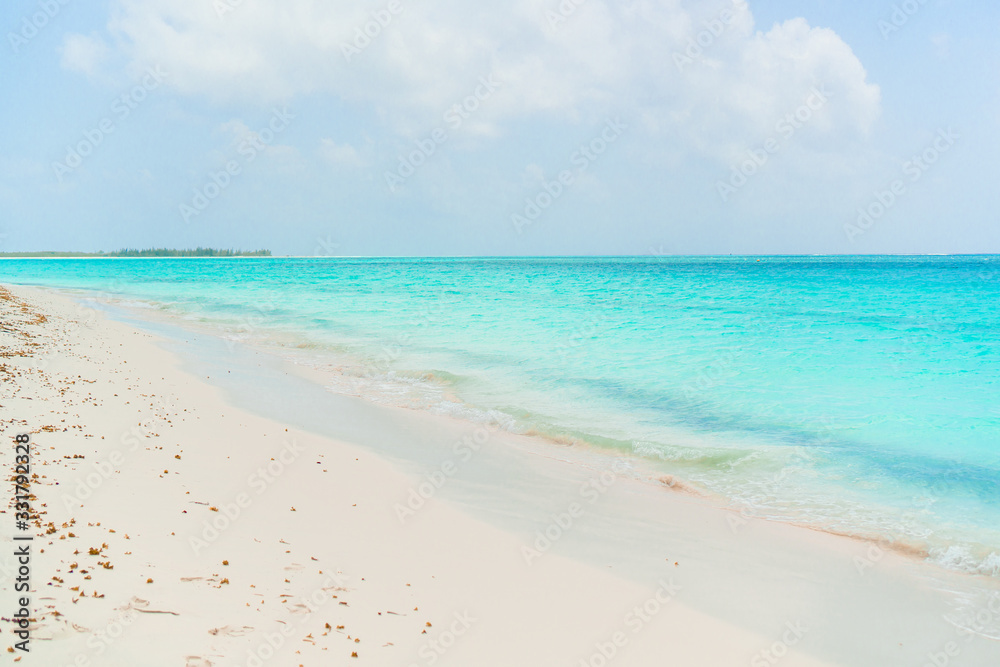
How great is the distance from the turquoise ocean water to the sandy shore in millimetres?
1361

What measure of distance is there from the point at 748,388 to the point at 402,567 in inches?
403

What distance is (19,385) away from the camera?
8.58 m

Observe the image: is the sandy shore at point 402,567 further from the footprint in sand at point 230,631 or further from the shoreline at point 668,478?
the shoreline at point 668,478

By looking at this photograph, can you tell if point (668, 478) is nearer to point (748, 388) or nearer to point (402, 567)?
point (402, 567)

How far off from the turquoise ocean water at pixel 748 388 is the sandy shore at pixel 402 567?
136 centimetres

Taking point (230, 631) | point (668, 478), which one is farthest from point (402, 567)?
point (668, 478)

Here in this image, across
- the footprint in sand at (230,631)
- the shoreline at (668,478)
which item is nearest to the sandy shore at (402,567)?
the footprint in sand at (230,631)

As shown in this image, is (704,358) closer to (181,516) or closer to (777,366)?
(777,366)

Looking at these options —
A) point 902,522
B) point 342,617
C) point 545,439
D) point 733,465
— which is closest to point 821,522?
point 902,522

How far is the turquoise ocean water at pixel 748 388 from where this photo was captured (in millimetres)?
7598

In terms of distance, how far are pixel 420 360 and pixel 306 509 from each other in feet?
34.9

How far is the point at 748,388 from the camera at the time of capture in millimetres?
12930

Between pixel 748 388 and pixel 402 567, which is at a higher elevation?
pixel 402 567

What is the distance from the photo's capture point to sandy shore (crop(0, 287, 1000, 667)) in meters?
3.79
